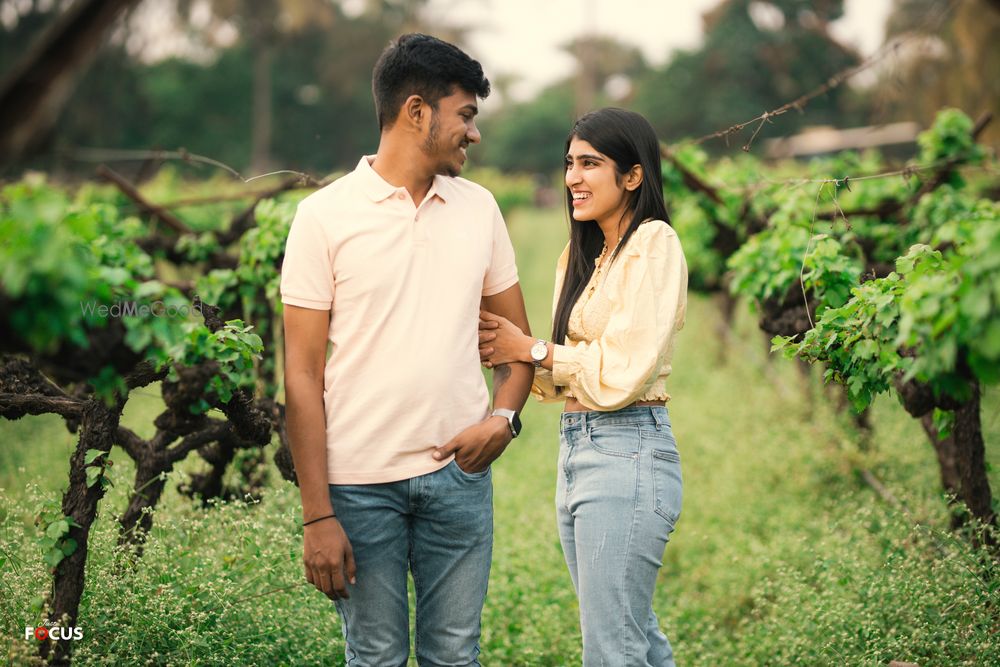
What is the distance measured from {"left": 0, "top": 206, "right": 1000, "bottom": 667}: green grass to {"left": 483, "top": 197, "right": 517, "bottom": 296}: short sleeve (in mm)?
1380

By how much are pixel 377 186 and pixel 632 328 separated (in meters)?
0.86

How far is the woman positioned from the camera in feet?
8.84

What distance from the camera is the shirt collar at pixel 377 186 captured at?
8.48ft

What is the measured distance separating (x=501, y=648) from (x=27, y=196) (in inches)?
127

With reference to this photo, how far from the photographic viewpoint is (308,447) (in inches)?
97.4

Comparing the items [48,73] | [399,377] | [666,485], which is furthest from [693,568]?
[48,73]

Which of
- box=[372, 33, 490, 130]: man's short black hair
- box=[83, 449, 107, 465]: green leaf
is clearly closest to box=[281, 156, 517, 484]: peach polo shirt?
box=[372, 33, 490, 130]: man's short black hair

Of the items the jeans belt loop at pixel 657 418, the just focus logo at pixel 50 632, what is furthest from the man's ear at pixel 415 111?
the just focus logo at pixel 50 632

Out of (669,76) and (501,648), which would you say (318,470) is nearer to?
(501,648)

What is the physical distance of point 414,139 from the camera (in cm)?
264

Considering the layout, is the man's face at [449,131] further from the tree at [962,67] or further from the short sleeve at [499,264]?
the tree at [962,67]

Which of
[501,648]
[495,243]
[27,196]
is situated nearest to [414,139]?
[495,243]

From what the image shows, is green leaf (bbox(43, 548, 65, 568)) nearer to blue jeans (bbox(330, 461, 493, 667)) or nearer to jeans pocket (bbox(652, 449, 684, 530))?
blue jeans (bbox(330, 461, 493, 667))

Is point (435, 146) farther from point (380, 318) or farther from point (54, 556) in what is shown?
point (54, 556)
